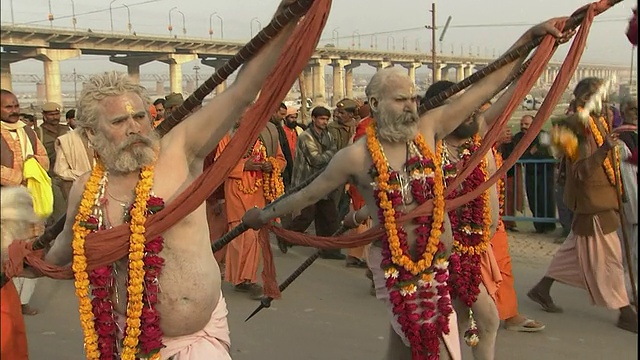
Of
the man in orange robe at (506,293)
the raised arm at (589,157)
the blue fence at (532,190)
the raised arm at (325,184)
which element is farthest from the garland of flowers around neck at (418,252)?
the blue fence at (532,190)

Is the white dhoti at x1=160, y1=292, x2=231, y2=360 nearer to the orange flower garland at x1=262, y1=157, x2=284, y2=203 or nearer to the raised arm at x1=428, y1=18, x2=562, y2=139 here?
the raised arm at x1=428, y1=18, x2=562, y2=139

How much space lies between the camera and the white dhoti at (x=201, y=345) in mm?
2734

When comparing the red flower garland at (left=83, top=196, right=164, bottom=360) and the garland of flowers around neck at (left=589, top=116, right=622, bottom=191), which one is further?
the garland of flowers around neck at (left=589, top=116, right=622, bottom=191)

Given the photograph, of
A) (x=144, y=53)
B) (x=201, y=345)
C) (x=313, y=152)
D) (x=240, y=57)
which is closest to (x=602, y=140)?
(x=240, y=57)

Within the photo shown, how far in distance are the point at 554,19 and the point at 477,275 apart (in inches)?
58.0

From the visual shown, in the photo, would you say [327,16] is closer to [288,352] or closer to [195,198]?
[195,198]

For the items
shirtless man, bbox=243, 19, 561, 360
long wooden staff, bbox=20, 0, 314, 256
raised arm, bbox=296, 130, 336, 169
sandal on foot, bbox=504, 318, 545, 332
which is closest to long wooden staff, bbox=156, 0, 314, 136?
long wooden staff, bbox=20, 0, 314, 256

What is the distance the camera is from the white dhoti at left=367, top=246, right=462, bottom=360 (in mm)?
3348

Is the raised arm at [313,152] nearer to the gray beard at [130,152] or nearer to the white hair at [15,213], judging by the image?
the gray beard at [130,152]

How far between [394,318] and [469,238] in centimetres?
82

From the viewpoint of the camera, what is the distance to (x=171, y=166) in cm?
268

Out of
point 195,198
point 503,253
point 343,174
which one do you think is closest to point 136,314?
point 195,198

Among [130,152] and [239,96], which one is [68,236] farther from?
[239,96]

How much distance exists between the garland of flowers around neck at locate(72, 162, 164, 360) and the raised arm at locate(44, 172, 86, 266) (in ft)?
0.19
